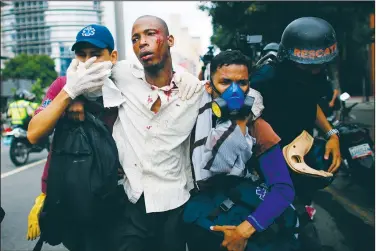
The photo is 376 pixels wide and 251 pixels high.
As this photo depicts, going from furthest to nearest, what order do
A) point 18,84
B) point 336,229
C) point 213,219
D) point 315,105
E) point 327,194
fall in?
1. point 18,84
2. point 327,194
3. point 336,229
4. point 315,105
5. point 213,219

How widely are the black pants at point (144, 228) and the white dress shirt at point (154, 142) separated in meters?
0.06

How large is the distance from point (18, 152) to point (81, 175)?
8551 mm

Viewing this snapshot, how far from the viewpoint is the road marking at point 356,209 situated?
417cm

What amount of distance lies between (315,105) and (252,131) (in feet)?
2.74

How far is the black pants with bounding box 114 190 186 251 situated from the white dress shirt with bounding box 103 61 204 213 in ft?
0.20

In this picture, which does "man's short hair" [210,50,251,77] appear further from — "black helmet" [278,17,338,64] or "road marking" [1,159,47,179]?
"road marking" [1,159,47,179]

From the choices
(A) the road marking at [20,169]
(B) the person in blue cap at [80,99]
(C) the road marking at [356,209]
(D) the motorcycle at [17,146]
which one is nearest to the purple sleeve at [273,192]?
(B) the person in blue cap at [80,99]

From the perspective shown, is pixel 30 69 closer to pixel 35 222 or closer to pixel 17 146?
pixel 17 146

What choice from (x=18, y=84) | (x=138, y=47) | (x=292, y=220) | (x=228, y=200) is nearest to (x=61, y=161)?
(x=138, y=47)

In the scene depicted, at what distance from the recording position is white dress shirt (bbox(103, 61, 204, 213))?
207cm

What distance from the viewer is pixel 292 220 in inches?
80.9

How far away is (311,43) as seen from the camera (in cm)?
239

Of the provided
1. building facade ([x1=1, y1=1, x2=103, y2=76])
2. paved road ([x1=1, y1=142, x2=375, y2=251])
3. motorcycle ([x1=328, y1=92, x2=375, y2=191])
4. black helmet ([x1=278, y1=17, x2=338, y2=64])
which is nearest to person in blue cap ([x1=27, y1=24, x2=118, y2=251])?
black helmet ([x1=278, y1=17, x2=338, y2=64])

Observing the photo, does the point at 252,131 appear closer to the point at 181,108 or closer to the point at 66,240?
the point at 181,108
